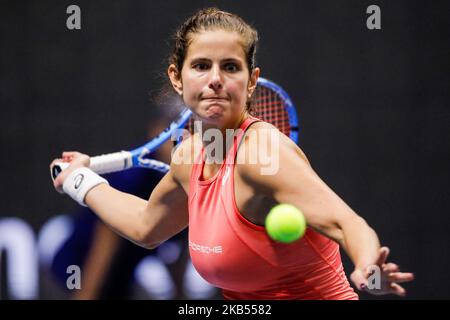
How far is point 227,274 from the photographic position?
214 centimetres

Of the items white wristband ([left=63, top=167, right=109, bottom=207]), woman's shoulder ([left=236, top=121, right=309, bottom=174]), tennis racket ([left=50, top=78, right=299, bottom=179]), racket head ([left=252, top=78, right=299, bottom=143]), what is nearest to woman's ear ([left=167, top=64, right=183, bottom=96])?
woman's shoulder ([left=236, top=121, right=309, bottom=174])

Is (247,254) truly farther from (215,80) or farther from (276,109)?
(276,109)

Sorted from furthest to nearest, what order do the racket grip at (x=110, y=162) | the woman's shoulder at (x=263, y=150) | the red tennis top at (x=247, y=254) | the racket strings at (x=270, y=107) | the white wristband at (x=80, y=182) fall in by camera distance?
the racket strings at (x=270, y=107)
the racket grip at (x=110, y=162)
the white wristband at (x=80, y=182)
the red tennis top at (x=247, y=254)
the woman's shoulder at (x=263, y=150)

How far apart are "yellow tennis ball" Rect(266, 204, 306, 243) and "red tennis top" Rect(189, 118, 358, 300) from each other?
0.13 meters

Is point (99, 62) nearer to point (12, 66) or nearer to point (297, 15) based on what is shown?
point (12, 66)

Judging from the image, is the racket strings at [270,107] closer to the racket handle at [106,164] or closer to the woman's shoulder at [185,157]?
the racket handle at [106,164]

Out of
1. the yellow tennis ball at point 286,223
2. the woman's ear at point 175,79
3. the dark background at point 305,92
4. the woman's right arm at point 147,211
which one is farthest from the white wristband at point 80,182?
the dark background at point 305,92

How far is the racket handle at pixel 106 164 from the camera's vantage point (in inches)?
119

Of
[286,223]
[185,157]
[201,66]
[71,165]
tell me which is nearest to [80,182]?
[71,165]

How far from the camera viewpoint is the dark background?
4.12m

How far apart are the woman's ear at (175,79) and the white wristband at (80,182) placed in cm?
57

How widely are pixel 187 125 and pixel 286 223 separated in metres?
1.62

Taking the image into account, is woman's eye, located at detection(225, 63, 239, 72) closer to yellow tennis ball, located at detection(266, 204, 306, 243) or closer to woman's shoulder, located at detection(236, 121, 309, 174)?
woman's shoulder, located at detection(236, 121, 309, 174)
